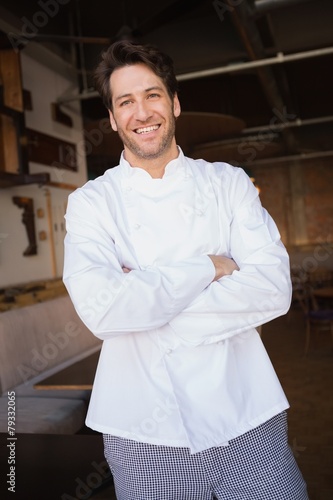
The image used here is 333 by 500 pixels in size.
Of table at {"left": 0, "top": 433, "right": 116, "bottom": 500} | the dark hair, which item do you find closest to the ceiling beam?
the dark hair

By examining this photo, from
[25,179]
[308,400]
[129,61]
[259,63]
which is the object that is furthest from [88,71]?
[129,61]

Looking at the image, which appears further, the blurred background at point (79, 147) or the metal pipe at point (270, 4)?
the metal pipe at point (270, 4)

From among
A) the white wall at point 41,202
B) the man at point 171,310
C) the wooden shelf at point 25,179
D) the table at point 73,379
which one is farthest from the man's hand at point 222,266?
the white wall at point 41,202

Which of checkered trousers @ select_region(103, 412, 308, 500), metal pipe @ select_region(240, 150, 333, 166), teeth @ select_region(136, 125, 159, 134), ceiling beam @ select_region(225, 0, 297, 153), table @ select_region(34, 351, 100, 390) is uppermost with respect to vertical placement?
ceiling beam @ select_region(225, 0, 297, 153)

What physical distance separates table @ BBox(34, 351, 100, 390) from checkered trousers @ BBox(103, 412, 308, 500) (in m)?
1.55

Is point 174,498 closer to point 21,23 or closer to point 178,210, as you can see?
point 178,210

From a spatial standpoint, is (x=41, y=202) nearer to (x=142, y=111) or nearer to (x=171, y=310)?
(x=142, y=111)

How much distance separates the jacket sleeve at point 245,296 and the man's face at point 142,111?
0.35m

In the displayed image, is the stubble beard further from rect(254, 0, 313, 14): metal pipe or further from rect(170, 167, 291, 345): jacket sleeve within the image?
rect(254, 0, 313, 14): metal pipe

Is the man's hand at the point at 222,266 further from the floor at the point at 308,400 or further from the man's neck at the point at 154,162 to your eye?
the floor at the point at 308,400

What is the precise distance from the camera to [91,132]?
614 cm

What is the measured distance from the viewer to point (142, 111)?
143 centimetres

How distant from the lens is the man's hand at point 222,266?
1354 mm

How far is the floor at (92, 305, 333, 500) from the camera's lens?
3.06 metres
